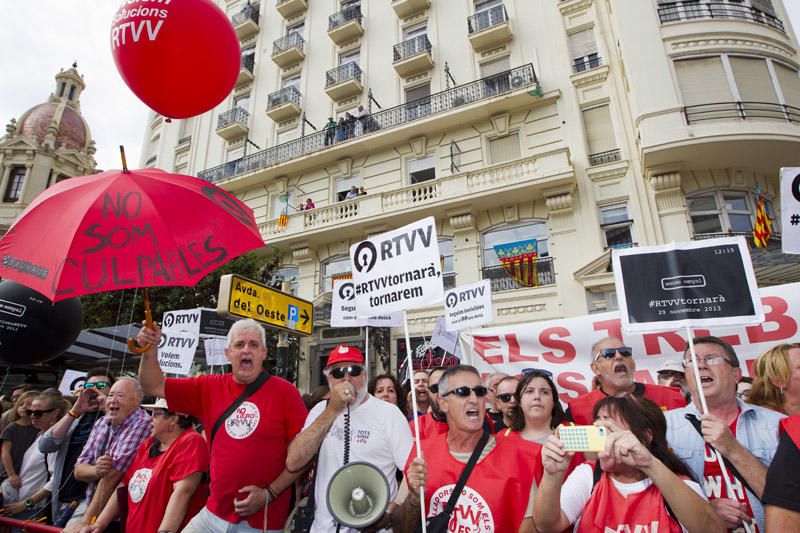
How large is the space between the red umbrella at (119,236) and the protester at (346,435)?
3.51 feet

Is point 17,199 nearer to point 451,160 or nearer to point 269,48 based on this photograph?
point 269,48

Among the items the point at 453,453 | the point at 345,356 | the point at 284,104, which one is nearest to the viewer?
the point at 453,453

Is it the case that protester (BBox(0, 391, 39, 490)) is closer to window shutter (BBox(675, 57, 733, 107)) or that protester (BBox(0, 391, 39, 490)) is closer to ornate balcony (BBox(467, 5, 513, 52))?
window shutter (BBox(675, 57, 733, 107))

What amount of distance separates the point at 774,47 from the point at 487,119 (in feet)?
25.8

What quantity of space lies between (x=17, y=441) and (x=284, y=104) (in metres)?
16.5

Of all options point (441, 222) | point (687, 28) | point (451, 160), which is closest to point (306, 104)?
point (451, 160)

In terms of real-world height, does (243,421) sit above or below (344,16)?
below

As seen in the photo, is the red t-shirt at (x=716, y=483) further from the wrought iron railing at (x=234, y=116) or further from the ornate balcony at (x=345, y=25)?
the wrought iron railing at (x=234, y=116)

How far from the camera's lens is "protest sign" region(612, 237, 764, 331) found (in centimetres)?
288

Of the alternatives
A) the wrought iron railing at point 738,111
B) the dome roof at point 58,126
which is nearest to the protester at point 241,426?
the wrought iron railing at point 738,111

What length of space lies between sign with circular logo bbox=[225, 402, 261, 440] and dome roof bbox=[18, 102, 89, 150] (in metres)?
43.1

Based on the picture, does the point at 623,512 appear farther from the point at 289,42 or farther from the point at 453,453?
the point at 289,42

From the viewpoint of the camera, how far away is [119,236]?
2.42 m

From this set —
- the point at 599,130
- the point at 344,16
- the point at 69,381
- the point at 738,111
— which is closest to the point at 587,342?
the point at 738,111
